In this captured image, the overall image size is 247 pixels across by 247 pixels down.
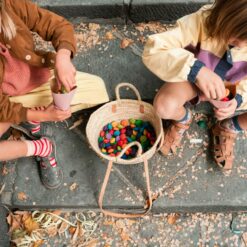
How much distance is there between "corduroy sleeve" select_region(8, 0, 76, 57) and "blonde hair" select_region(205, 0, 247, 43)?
24.5 inches

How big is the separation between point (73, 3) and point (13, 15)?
33.1 inches

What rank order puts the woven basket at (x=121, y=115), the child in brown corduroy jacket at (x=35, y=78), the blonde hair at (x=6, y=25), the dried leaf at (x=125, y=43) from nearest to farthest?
the blonde hair at (x=6, y=25), the child in brown corduroy jacket at (x=35, y=78), the woven basket at (x=121, y=115), the dried leaf at (x=125, y=43)

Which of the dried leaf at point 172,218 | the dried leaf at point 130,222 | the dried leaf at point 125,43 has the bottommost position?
the dried leaf at point 130,222

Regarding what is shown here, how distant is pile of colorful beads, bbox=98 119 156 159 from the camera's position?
2045 millimetres

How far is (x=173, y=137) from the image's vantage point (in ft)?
6.71

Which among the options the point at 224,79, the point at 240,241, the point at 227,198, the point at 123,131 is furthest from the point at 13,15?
the point at 240,241

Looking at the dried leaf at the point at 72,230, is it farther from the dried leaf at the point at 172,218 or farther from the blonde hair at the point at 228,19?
the blonde hair at the point at 228,19

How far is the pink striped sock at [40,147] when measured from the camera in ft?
6.39

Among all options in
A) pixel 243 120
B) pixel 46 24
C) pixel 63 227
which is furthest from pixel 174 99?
Result: pixel 63 227

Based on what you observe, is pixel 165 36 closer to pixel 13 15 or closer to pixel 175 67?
pixel 175 67

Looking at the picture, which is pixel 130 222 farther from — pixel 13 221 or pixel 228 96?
pixel 228 96

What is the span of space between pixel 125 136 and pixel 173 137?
0.83ft

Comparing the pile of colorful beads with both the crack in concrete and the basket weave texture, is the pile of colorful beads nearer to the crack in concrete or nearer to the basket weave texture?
the basket weave texture

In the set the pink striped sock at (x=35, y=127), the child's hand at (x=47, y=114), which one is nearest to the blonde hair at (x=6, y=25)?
the child's hand at (x=47, y=114)
